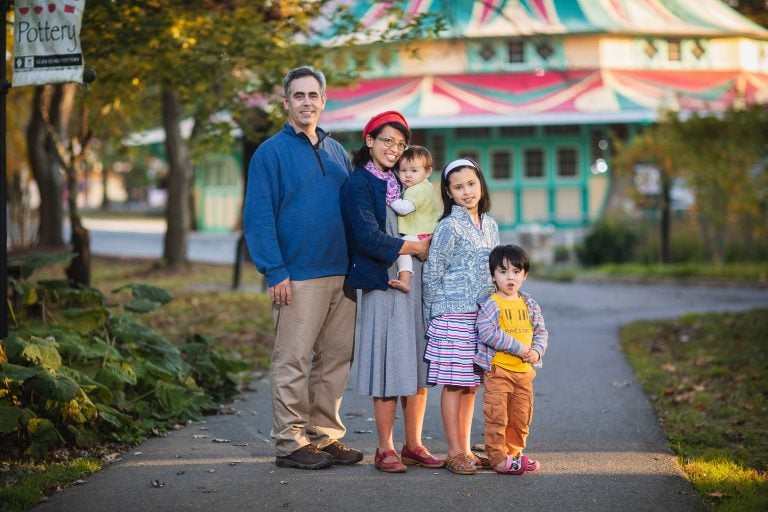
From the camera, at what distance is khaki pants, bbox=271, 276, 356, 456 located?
21.2 ft

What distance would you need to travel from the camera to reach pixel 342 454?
260 inches

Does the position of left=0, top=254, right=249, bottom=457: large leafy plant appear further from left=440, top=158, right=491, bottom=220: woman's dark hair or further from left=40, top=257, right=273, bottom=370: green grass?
left=440, top=158, right=491, bottom=220: woman's dark hair

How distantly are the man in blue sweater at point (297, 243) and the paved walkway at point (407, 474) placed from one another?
34 centimetres

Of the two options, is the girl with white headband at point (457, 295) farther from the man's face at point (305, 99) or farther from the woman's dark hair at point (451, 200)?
the man's face at point (305, 99)

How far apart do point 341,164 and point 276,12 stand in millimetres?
5693

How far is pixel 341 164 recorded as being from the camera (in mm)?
6668

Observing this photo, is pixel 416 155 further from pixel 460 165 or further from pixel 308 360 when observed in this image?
pixel 308 360

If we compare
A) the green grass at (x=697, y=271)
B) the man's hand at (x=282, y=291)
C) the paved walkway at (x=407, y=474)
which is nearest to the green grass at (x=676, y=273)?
the green grass at (x=697, y=271)

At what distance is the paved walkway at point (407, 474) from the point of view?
18.6 ft

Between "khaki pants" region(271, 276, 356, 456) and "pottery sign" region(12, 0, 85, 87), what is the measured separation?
6.93ft

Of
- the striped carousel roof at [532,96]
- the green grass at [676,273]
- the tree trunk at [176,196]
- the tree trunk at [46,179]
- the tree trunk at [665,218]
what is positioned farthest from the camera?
the striped carousel roof at [532,96]

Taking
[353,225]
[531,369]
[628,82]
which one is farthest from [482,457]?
[628,82]

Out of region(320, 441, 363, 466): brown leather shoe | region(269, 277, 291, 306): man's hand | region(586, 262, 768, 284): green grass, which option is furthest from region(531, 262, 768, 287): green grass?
region(269, 277, 291, 306): man's hand

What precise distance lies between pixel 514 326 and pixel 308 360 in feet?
4.00
